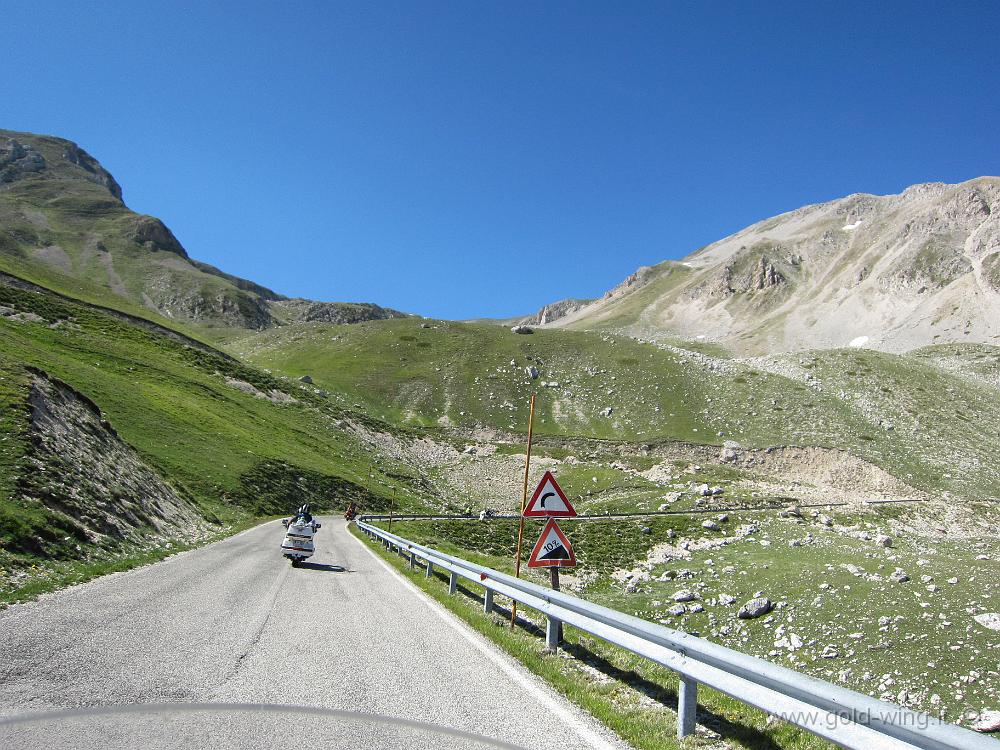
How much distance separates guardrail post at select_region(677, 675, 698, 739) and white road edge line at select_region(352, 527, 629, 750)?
2.49 ft

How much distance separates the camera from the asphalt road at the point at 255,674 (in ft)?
16.6

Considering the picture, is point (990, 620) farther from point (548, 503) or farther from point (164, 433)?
point (164, 433)

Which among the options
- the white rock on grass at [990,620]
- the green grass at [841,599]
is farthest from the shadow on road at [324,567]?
the white rock on grass at [990,620]

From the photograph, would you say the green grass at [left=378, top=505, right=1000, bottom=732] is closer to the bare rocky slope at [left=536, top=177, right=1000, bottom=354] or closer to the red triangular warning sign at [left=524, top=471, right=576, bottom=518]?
the red triangular warning sign at [left=524, top=471, right=576, bottom=518]

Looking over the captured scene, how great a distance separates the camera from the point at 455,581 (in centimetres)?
1537

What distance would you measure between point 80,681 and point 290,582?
9.82 m

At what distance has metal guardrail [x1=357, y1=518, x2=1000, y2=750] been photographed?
12.6ft

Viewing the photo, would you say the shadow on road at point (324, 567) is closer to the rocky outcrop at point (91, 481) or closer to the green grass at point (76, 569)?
the green grass at point (76, 569)

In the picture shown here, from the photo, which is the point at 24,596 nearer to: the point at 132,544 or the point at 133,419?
the point at 132,544

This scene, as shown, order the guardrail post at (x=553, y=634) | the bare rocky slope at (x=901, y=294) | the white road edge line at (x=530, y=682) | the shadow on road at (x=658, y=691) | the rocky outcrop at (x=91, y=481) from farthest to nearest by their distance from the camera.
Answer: the bare rocky slope at (x=901, y=294), the rocky outcrop at (x=91, y=481), the guardrail post at (x=553, y=634), the shadow on road at (x=658, y=691), the white road edge line at (x=530, y=682)

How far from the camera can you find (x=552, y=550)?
1038 centimetres

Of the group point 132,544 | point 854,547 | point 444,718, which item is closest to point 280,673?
point 444,718

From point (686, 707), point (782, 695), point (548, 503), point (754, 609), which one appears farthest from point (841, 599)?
point (782, 695)

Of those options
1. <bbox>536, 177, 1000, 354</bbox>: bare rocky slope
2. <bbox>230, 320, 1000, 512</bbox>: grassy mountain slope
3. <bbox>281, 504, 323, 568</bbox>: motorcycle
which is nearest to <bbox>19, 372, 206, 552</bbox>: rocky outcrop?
<bbox>281, 504, 323, 568</bbox>: motorcycle
